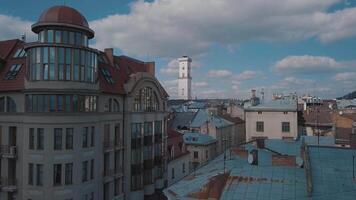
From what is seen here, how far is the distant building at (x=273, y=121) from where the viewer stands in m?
57.2

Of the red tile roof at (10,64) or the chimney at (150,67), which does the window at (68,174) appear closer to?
the red tile roof at (10,64)

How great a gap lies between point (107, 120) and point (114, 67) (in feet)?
24.4

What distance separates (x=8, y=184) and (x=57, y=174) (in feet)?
17.2

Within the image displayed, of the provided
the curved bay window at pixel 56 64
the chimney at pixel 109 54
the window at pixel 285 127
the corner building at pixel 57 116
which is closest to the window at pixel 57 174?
the corner building at pixel 57 116

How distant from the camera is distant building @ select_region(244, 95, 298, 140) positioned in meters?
57.2

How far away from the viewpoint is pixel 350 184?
2159 cm

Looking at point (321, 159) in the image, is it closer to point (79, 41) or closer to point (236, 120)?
point (79, 41)

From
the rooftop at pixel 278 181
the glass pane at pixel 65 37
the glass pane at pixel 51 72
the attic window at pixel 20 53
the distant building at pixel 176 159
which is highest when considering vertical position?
the glass pane at pixel 65 37

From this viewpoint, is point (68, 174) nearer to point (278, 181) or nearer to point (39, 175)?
point (39, 175)

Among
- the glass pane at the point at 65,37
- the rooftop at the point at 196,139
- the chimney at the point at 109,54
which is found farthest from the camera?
the rooftop at the point at 196,139

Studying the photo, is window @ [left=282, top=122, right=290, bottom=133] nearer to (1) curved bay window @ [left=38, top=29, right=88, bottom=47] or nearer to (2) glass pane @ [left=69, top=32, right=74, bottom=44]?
(1) curved bay window @ [left=38, top=29, right=88, bottom=47]

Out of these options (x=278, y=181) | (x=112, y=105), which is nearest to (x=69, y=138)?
(x=112, y=105)

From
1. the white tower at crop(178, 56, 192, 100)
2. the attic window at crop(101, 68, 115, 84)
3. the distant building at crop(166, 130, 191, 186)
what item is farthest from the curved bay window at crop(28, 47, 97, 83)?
the white tower at crop(178, 56, 192, 100)

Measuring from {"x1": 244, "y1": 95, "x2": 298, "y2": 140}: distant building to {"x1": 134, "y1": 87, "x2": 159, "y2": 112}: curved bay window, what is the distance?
883 inches
